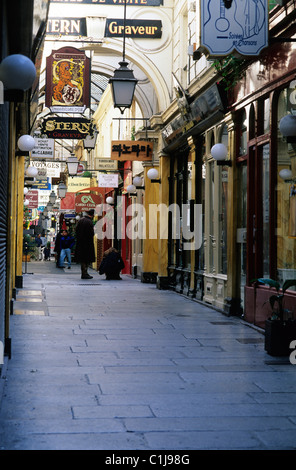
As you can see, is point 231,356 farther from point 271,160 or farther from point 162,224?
point 162,224

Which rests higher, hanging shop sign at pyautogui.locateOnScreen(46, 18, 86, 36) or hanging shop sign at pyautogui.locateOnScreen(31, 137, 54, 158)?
hanging shop sign at pyautogui.locateOnScreen(46, 18, 86, 36)

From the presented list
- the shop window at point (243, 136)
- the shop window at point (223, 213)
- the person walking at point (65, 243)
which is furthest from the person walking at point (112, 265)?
the shop window at point (243, 136)

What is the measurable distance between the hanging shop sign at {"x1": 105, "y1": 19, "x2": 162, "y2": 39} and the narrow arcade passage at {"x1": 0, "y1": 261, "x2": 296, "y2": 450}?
8.87m

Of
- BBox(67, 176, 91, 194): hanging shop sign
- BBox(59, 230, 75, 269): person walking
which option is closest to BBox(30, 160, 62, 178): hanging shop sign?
BBox(67, 176, 91, 194): hanging shop sign

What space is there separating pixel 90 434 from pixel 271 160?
6.13 m

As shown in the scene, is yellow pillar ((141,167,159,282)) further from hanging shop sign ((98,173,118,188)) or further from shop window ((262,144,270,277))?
shop window ((262,144,270,277))

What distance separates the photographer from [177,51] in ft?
55.9

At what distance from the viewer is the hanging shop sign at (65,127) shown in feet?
62.7

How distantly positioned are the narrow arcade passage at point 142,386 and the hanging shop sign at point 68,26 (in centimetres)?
869

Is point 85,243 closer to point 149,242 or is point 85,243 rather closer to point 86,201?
point 149,242

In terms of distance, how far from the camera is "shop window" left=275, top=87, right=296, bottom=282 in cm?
902

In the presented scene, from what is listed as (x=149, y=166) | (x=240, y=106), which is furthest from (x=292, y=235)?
(x=149, y=166)

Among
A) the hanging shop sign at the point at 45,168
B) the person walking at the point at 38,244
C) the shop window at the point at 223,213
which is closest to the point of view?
the shop window at the point at 223,213

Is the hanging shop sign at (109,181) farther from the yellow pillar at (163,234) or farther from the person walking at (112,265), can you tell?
the yellow pillar at (163,234)
